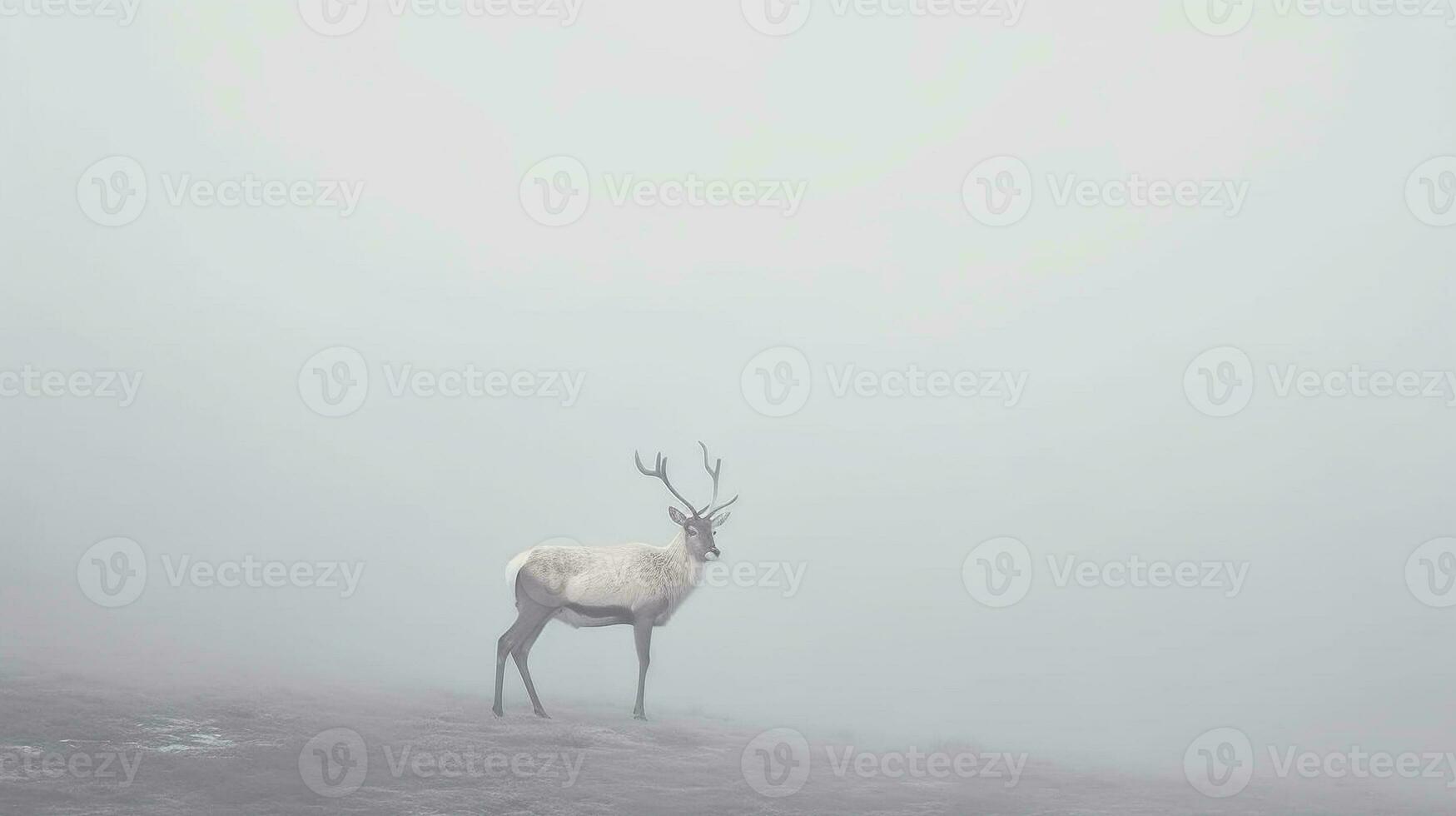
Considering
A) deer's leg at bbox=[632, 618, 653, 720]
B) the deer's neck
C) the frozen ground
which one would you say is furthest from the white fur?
the frozen ground

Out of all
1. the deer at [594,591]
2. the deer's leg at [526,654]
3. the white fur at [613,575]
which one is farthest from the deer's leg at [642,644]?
the deer's leg at [526,654]

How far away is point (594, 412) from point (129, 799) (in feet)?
219

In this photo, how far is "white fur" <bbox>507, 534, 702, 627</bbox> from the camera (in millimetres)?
17609

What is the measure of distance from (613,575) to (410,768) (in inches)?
162

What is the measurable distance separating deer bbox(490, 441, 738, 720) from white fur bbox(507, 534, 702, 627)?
0.01 m

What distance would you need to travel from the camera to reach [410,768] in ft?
50.1

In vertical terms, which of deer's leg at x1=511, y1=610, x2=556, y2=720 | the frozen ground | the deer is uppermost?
the deer

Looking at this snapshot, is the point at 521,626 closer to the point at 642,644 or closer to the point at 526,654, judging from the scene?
the point at 526,654

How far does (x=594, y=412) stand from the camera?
79.9 m

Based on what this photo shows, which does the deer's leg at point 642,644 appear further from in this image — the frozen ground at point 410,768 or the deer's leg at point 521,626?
the deer's leg at point 521,626

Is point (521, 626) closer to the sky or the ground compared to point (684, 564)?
closer to the ground

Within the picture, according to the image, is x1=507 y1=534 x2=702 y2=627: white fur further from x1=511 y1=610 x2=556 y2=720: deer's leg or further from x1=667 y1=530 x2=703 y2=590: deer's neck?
x1=511 y1=610 x2=556 y2=720: deer's leg

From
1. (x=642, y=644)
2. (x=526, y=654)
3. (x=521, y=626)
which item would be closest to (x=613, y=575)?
(x=642, y=644)

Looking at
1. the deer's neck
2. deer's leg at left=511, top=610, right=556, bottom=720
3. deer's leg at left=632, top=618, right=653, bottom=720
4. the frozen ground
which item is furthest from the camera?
the deer's neck
